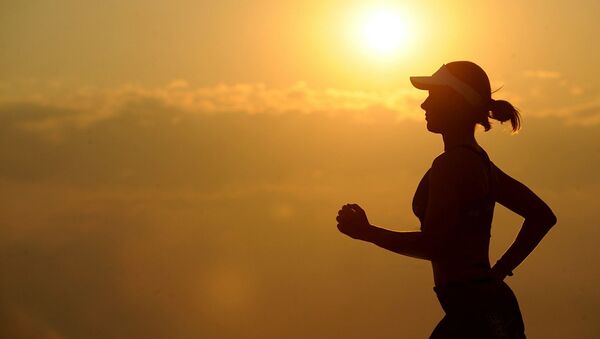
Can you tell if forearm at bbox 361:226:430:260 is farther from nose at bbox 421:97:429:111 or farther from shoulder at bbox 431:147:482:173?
nose at bbox 421:97:429:111

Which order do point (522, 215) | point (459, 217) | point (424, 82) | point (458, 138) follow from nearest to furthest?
point (459, 217), point (458, 138), point (424, 82), point (522, 215)

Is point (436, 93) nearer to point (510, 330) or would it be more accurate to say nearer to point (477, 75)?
point (477, 75)

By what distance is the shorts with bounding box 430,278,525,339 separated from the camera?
6836 mm

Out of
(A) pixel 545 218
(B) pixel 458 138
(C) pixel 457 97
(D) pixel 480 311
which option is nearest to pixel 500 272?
(A) pixel 545 218

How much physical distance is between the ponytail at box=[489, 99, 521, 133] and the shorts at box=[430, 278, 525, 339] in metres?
0.84

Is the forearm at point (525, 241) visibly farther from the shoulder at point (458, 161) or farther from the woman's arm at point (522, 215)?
the shoulder at point (458, 161)

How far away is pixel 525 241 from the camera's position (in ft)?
24.2

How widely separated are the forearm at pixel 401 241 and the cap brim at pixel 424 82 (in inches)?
31.6

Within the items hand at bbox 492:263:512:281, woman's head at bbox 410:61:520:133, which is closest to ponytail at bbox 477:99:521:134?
woman's head at bbox 410:61:520:133

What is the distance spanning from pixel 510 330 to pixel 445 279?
1.31 ft

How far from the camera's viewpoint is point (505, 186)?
7.25 m

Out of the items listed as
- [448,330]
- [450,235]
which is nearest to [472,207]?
[450,235]

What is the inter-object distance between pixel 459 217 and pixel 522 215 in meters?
0.70

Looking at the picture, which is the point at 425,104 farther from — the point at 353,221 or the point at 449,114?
the point at 353,221
